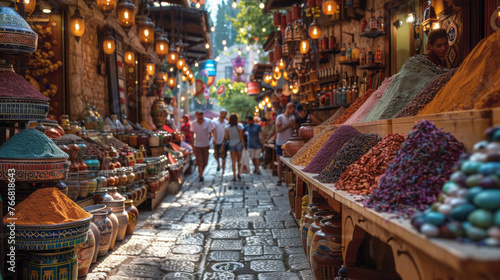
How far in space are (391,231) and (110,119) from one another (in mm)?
8270

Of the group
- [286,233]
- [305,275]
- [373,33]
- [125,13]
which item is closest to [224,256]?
[305,275]

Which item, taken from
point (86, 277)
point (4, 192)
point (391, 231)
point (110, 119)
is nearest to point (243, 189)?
point (110, 119)

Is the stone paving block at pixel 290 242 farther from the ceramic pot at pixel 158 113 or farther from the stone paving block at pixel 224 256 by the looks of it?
the ceramic pot at pixel 158 113

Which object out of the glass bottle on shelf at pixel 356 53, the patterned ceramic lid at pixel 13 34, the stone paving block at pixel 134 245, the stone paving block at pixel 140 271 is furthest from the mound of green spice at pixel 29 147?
the glass bottle on shelf at pixel 356 53

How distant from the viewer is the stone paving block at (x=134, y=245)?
4.78 m

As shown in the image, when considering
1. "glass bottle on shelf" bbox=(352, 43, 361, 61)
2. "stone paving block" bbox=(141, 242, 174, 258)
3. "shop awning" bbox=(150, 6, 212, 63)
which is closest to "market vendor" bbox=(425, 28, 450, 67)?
"stone paving block" bbox=(141, 242, 174, 258)

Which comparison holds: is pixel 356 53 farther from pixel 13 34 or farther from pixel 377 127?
pixel 13 34

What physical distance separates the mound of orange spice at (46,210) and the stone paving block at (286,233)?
9.09 ft

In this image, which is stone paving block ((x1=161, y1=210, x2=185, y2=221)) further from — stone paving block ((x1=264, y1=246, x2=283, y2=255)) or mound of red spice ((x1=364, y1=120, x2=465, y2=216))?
mound of red spice ((x1=364, y1=120, x2=465, y2=216))

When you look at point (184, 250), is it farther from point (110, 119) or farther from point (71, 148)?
point (110, 119)

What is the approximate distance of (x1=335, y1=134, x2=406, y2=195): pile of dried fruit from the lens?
281cm

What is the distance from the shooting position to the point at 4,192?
3.33 m

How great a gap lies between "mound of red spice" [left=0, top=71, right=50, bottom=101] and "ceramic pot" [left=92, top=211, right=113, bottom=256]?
Answer: 133 cm

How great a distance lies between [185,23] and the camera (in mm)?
16469
